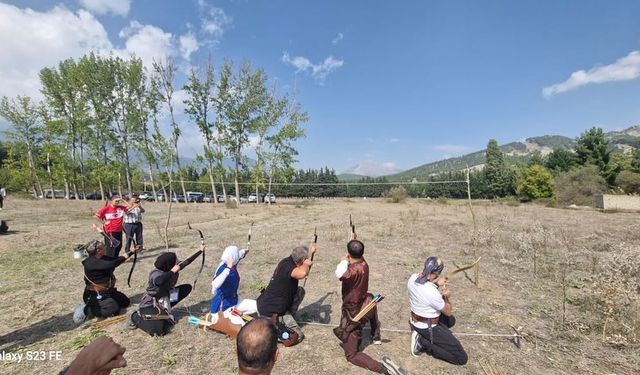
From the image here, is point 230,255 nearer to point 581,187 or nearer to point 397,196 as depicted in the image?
point 397,196

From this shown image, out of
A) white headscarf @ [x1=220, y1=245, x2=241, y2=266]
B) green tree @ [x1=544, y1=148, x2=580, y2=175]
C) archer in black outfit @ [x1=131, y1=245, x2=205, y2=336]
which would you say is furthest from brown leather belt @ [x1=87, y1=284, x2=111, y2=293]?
green tree @ [x1=544, y1=148, x2=580, y2=175]

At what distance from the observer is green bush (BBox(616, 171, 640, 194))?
3822cm

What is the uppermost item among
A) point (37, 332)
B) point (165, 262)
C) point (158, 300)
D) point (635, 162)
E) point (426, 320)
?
point (635, 162)

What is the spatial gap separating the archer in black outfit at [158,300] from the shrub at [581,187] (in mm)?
43211

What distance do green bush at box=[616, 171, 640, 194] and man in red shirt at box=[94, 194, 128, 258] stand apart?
166 ft

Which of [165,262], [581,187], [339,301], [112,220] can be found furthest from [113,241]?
[581,187]

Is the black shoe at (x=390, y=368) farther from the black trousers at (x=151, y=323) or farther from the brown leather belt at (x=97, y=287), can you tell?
the brown leather belt at (x=97, y=287)

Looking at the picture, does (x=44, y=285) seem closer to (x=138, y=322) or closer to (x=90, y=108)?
(x=138, y=322)

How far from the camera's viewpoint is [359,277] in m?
5.00

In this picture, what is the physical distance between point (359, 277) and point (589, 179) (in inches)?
1798

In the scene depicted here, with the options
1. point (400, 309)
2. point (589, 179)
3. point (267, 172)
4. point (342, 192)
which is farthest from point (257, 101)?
point (342, 192)

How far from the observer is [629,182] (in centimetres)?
3888

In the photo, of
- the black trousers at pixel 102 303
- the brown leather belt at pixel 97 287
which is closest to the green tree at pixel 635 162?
the black trousers at pixel 102 303

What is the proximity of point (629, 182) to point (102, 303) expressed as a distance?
2065 inches
